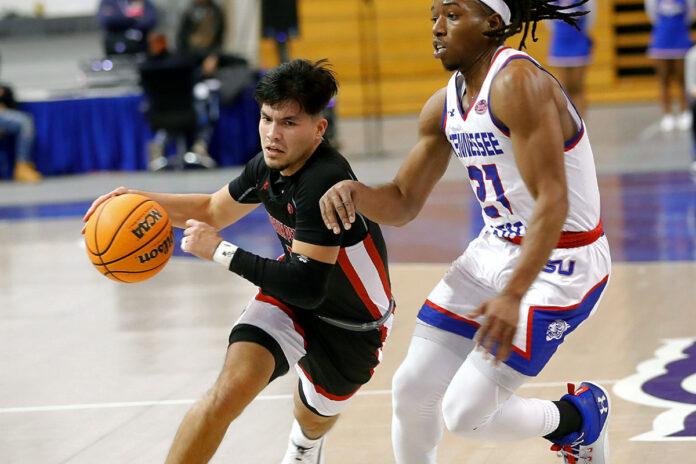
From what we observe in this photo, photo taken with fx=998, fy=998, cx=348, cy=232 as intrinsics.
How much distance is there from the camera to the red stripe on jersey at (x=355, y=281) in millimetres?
3457

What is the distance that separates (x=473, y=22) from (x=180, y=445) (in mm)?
1583

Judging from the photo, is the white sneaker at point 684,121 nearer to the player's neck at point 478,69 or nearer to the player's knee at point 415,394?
the player's neck at point 478,69

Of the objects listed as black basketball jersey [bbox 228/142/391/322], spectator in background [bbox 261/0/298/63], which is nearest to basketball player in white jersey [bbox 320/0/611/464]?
black basketball jersey [bbox 228/142/391/322]

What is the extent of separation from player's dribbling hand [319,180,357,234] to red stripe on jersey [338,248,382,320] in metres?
0.35

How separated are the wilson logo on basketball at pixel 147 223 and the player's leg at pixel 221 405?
53cm

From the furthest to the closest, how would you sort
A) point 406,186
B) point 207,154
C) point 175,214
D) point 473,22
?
point 207,154 → point 175,214 → point 406,186 → point 473,22

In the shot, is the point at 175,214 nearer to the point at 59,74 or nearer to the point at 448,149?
the point at 448,149

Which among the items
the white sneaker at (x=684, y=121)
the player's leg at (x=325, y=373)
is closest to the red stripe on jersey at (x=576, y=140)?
the player's leg at (x=325, y=373)

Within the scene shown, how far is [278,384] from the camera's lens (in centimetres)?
489

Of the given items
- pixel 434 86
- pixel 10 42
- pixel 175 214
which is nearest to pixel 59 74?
pixel 10 42

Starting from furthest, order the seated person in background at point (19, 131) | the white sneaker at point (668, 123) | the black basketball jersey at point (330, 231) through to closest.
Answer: the white sneaker at point (668, 123) < the seated person in background at point (19, 131) < the black basketball jersey at point (330, 231)

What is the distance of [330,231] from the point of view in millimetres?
3238

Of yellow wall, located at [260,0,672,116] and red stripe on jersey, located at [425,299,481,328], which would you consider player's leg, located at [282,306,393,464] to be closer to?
red stripe on jersey, located at [425,299,481,328]

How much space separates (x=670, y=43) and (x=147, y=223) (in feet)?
37.5
